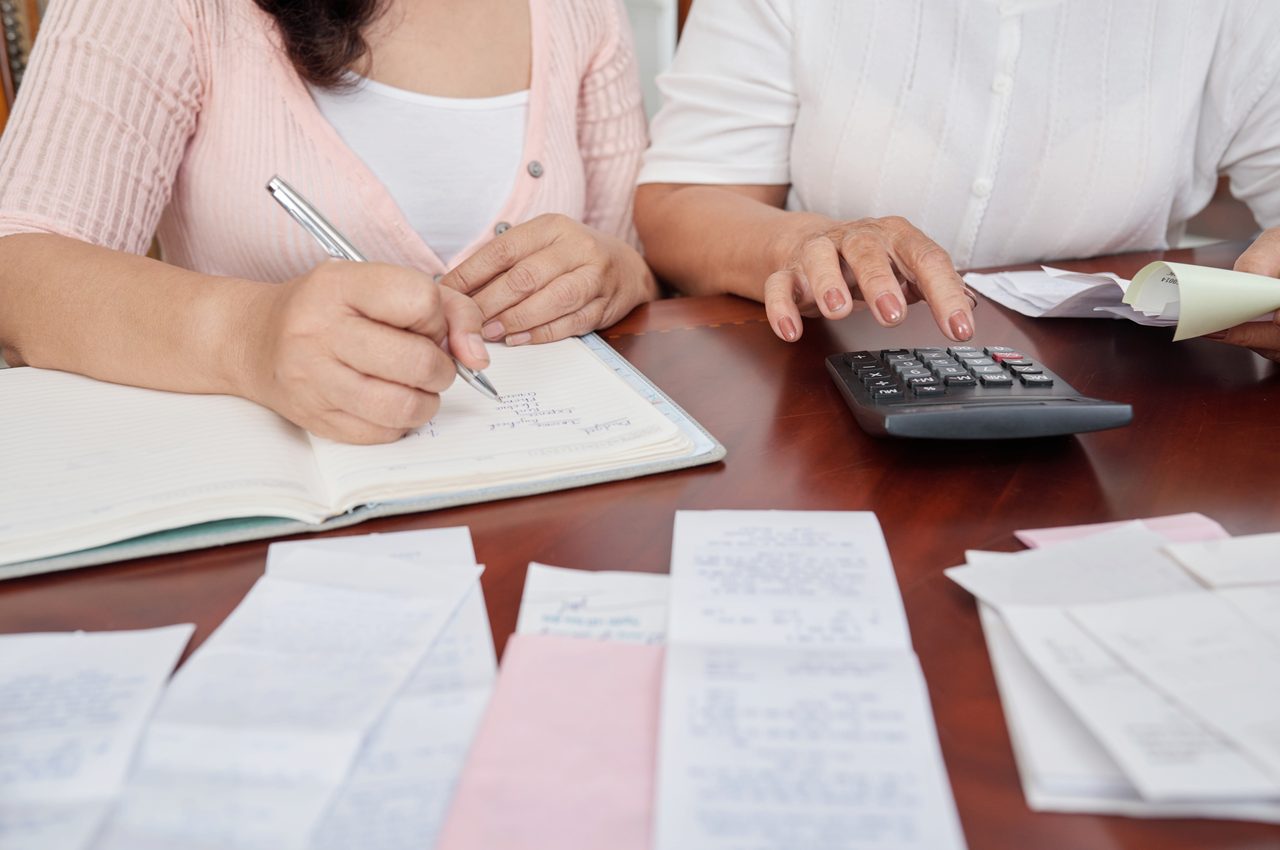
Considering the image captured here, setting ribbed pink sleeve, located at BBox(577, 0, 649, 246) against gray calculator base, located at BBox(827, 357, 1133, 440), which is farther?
ribbed pink sleeve, located at BBox(577, 0, 649, 246)

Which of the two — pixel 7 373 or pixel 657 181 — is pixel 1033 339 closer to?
pixel 657 181

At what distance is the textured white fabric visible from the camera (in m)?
1.04

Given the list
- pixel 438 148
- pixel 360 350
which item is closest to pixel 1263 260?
pixel 360 350

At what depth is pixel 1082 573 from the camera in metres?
0.43

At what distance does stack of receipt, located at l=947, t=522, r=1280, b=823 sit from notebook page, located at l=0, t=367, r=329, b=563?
345mm

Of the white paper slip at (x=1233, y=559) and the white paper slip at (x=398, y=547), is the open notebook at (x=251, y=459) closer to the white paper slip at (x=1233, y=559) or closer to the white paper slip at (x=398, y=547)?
the white paper slip at (x=398, y=547)

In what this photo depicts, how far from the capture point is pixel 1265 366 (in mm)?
731

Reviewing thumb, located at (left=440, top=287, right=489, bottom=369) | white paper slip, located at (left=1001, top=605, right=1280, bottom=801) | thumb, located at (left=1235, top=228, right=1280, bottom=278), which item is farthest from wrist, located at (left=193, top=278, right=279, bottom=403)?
thumb, located at (left=1235, top=228, right=1280, bottom=278)

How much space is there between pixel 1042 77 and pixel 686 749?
3.18ft

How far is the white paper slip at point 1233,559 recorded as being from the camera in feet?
1.37

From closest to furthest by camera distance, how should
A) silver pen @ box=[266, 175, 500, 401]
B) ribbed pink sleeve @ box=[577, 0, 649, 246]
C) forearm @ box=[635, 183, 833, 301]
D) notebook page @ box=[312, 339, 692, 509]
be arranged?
notebook page @ box=[312, 339, 692, 509]
silver pen @ box=[266, 175, 500, 401]
forearm @ box=[635, 183, 833, 301]
ribbed pink sleeve @ box=[577, 0, 649, 246]

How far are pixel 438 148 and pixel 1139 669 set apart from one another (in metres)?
0.86

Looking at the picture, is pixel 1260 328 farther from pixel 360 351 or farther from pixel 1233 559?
pixel 360 351

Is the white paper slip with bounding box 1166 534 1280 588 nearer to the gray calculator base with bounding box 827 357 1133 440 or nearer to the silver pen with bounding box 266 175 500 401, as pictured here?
the gray calculator base with bounding box 827 357 1133 440
